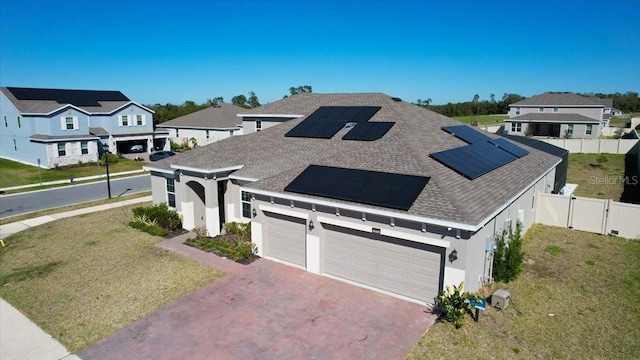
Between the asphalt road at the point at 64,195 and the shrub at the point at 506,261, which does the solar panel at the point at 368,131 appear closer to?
the shrub at the point at 506,261

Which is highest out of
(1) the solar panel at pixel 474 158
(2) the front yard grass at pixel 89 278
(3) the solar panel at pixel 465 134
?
(3) the solar panel at pixel 465 134

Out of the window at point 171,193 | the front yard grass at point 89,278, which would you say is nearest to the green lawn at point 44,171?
the front yard grass at point 89,278

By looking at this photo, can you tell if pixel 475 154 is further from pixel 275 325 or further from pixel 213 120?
pixel 213 120

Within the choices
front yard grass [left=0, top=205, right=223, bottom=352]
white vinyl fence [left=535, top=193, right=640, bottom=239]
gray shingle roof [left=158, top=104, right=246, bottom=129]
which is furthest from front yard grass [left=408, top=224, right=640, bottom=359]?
gray shingle roof [left=158, top=104, right=246, bottom=129]

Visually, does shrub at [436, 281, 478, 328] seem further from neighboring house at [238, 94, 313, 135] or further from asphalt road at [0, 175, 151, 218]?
asphalt road at [0, 175, 151, 218]

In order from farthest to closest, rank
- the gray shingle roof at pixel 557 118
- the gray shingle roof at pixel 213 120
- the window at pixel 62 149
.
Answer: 1. the gray shingle roof at pixel 213 120
2. the gray shingle roof at pixel 557 118
3. the window at pixel 62 149

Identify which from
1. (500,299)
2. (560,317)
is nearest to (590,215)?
(560,317)

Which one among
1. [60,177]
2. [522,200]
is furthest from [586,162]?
[60,177]
